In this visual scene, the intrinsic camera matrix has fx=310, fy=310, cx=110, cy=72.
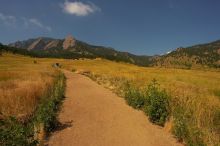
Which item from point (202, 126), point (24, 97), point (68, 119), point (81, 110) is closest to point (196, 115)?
point (202, 126)

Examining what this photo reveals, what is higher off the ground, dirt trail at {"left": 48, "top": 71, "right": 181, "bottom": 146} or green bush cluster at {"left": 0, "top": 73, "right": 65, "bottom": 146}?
green bush cluster at {"left": 0, "top": 73, "right": 65, "bottom": 146}

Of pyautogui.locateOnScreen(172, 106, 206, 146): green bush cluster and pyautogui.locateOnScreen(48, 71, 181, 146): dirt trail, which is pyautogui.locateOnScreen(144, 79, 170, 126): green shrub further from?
pyautogui.locateOnScreen(172, 106, 206, 146): green bush cluster

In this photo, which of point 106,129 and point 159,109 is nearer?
point 106,129

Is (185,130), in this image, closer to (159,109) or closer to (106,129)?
(159,109)

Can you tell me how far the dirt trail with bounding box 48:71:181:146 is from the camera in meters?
9.24

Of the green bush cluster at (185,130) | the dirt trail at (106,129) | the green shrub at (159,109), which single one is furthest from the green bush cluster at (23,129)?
the green bush cluster at (185,130)

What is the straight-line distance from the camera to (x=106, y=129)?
10664 millimetres

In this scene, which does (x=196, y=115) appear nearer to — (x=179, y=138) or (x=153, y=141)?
(x=179, y=138)

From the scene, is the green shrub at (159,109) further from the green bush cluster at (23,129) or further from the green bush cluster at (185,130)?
the green bush cluster at (23,129)

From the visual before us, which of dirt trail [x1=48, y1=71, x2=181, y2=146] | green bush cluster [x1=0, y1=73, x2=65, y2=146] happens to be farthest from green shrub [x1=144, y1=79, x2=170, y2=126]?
green bush cluster [x1=0, y1=73, x2=65, y2=146]

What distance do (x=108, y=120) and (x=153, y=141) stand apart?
312 cm

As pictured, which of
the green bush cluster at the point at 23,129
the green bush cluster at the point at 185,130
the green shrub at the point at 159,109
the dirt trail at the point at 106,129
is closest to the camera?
the green bush cluster at the point at 23,129

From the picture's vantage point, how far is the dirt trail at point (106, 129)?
9.24m

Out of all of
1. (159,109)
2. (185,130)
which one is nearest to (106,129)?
(159,109)
